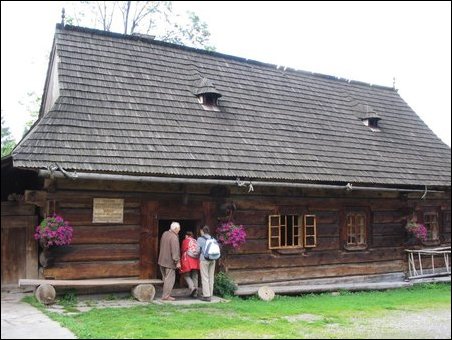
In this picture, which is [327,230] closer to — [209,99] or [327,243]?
[327,243]

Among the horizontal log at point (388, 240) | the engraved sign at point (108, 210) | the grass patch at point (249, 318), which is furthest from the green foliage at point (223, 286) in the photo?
the horizontal log at point (388, 240)

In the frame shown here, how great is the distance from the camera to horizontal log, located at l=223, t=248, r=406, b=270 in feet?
39.1

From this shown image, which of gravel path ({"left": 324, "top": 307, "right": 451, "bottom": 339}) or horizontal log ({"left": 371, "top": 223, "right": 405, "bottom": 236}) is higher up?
horizontal log ({"left": 371, "top": 223, "right": 405, "bottom": 236})

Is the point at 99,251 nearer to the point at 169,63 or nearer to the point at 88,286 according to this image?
the point at 88,286

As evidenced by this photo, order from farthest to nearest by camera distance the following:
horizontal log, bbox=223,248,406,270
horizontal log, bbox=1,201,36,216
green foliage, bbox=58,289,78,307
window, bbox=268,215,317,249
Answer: window, bbox=268,215,317,249 < horizontal log, bbox=223,248,406,270 < horizontal log, bbox=1,201,36,216 < green foliage, bbox=58,289,78,307

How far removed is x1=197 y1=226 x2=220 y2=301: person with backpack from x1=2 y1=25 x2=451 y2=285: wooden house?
34.4 inches

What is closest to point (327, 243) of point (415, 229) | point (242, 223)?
point (242, 223)

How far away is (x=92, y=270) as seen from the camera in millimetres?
10250

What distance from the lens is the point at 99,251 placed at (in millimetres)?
10344

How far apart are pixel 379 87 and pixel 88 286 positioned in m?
13.2

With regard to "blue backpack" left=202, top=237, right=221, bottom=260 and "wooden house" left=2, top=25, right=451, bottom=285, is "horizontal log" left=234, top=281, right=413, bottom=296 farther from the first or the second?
"blue backpack" left=202, top=237, right=221, bottom=260

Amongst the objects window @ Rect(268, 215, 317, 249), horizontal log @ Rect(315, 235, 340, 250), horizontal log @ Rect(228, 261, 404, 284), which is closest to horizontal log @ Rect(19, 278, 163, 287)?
horizontal log @ Rect(228, 261, 404, 284)

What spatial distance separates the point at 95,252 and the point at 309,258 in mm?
5156

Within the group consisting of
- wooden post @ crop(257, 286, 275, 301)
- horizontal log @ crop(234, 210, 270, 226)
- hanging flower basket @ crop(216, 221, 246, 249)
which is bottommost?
wooden post @ crop(257, 286, 275, 301)
